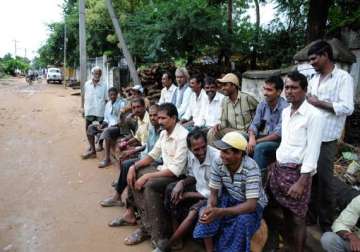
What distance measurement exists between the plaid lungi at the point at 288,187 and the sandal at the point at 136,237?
1664 millimetres

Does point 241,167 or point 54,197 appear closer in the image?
point 241,167

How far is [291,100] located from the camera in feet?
10.2

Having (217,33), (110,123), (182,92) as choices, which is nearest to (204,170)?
(182,92)

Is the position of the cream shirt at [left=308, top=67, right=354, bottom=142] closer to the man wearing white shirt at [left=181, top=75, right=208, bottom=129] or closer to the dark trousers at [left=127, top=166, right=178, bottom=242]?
the dark trousers at [left=127, top=166, right=178, bottom=242]

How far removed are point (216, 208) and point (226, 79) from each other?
83.3 inches

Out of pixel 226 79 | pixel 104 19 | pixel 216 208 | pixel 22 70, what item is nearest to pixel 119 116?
pixel 226 79

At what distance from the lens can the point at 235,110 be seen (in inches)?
188

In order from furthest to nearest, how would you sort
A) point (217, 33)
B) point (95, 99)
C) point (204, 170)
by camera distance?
point (217, 33), point (95, 99), point (204, 170)

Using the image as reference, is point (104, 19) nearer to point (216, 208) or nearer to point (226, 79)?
point (226, 79)

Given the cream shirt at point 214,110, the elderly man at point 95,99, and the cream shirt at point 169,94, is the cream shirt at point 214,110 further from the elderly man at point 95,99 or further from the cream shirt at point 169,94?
the elderly man at point 95,99

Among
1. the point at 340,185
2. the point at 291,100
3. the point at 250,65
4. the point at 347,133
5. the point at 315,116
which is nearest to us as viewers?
the point at 315,116

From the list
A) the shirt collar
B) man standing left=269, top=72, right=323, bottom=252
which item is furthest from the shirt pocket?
the shirt collar

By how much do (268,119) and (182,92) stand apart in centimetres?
262

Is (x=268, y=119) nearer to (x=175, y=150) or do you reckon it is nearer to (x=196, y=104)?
(x=175, y=150)
